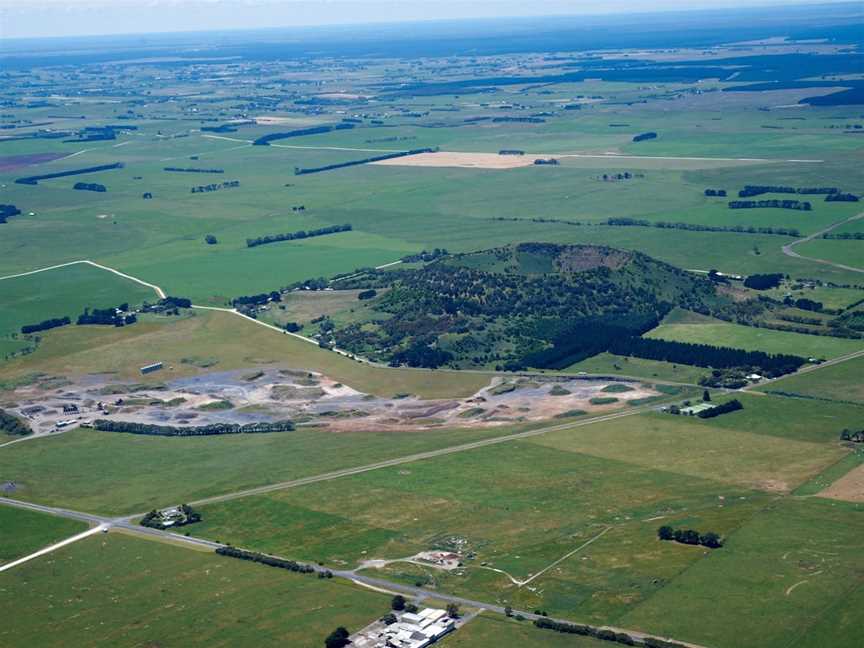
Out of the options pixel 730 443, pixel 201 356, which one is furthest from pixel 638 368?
pixel 201 356

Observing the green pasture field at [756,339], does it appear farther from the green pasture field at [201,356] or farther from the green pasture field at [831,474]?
the green pasture field at [831,474]

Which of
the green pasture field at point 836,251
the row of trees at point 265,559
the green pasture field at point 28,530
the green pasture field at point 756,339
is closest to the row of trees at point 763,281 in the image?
the green pasture field at point 836,251

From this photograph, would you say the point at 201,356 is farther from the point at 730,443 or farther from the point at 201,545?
the point at 730,443

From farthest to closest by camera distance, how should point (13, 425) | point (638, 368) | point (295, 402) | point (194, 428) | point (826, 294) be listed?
point (826, 294) → point (638, 368) → point (295, 402) → point (13, 425) → point (194, 428)

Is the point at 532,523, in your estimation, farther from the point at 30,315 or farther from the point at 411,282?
the point at 30,315

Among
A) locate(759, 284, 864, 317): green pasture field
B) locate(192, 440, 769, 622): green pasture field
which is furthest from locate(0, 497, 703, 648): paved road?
locate(759, 284, 864, 317): green pasture field
